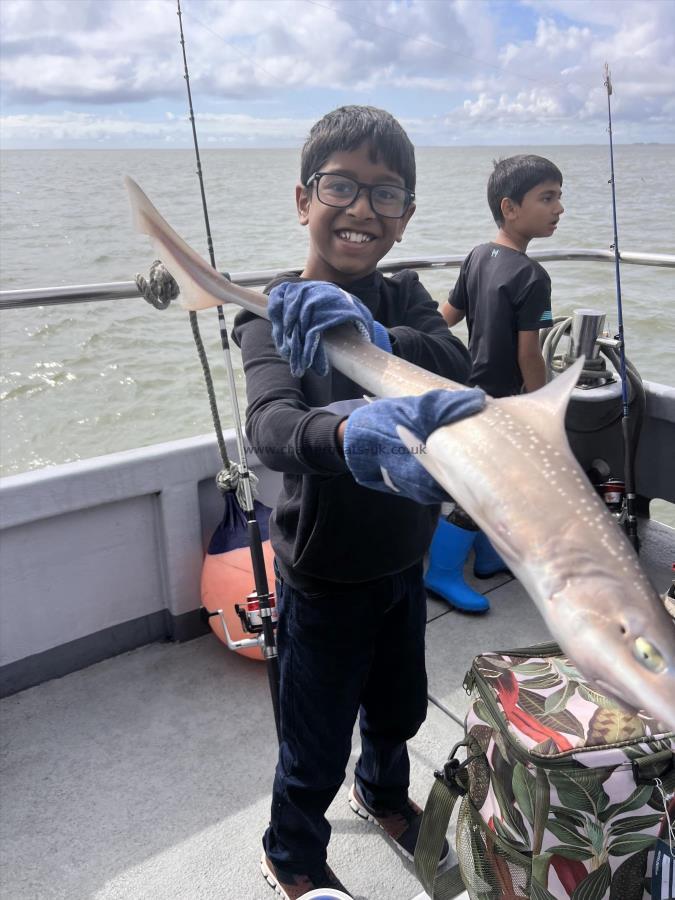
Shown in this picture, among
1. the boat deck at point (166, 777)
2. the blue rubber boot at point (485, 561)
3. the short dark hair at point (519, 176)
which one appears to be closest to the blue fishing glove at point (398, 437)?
the boat deck at point (166, 777)

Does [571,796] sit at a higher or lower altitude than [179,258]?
lower

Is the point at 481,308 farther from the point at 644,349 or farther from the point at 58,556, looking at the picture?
the point at 644,349

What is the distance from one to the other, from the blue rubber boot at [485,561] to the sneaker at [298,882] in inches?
70.4

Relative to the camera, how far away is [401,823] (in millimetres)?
2004

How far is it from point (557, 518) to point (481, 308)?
8.19ft

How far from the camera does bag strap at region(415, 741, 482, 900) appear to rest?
1.73m

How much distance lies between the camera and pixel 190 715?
99.2 inches

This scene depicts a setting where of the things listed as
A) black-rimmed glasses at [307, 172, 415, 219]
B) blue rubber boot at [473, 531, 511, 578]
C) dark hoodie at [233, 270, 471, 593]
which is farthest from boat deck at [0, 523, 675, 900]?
black-rimmed glasses at [307, 172, 415, 219]

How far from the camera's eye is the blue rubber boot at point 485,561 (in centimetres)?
338

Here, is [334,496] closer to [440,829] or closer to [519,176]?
[440,829]

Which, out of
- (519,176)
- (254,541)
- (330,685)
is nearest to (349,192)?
(254,541)

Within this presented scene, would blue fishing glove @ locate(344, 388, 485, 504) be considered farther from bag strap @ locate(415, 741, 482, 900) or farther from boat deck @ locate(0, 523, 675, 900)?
boat deck @ locate(0, 523, 675, 900)

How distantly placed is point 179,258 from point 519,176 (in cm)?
210

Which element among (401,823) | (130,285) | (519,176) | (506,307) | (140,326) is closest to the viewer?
(401,823)
